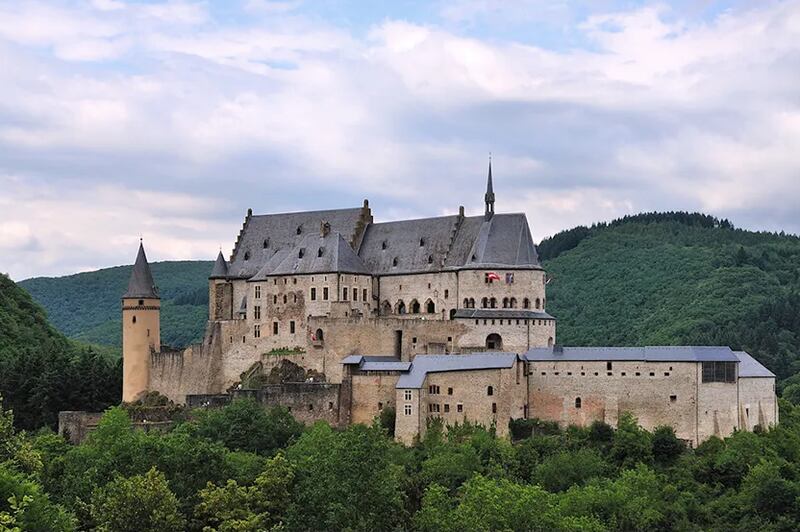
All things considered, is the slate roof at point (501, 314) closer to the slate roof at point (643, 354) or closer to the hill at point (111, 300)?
the slate roof at point (643, 354)

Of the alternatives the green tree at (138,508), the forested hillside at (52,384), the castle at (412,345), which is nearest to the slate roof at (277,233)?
the castle at (412,345)

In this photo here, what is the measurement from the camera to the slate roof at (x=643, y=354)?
6938cm

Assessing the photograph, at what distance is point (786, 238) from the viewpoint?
168125 millimetres

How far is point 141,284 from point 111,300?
104m

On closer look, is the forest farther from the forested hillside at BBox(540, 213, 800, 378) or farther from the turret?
the forested hillside at BBox(540, 213, 800, 378)

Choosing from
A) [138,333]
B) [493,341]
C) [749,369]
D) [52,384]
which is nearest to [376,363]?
[493,341]

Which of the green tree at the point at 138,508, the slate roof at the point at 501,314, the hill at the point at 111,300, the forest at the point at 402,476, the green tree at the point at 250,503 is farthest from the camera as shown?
the hill at the point at 111,300

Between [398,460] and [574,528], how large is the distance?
42.6ft

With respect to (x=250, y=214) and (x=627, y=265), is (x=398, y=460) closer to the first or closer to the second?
(x=250, y=214)

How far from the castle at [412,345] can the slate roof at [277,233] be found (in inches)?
3.7

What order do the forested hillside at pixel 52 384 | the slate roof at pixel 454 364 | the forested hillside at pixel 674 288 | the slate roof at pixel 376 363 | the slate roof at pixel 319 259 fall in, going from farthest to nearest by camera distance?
the forested hillside at pixel 674 288 → the slate roof at pixel 319 259 → the forested hillside at pixel 52 384 → the slate roof at pixel 376 363 → the slate roof at pixel 454 364

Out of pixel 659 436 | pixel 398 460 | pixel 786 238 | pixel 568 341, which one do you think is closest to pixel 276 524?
pixel 398 460

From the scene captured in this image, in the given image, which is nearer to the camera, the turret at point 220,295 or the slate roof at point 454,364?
the slate roof at point 454,364

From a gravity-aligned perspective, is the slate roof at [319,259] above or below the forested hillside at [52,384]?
above
